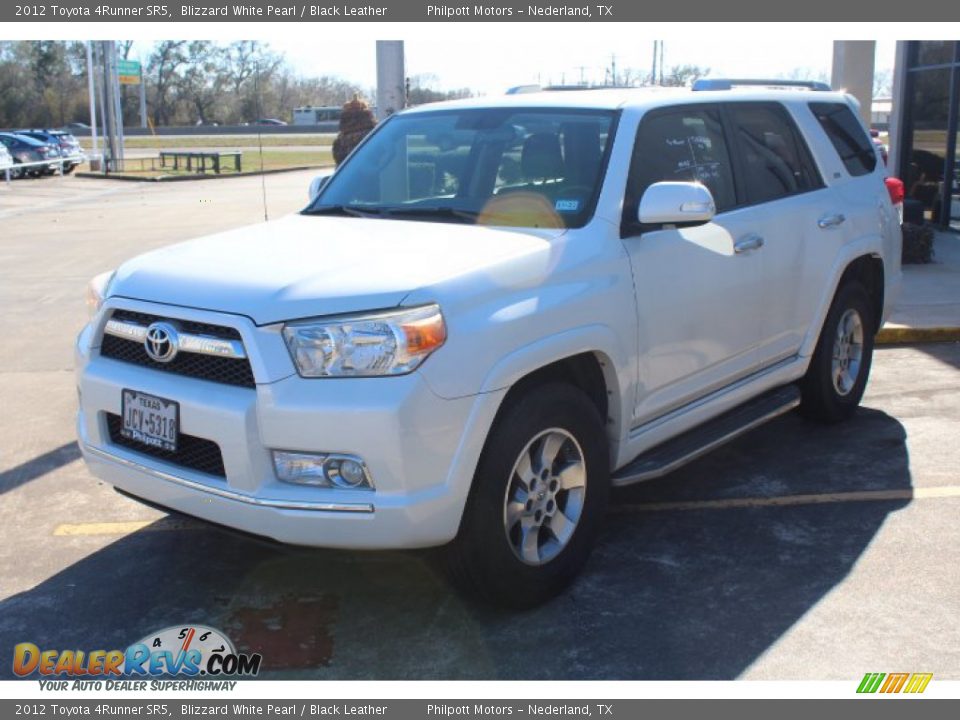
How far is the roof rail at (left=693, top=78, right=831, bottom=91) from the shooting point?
5.40 metres

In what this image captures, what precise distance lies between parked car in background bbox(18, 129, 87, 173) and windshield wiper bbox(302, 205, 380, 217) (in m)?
36.4

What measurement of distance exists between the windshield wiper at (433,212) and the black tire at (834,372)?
247 centimetres

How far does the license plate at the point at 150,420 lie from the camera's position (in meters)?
3.71

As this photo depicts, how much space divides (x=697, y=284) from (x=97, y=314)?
255 cm

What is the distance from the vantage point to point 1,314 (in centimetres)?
1019

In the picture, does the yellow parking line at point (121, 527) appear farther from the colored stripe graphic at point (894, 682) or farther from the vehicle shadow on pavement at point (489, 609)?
the colored stripe graphic at point (894, 682)

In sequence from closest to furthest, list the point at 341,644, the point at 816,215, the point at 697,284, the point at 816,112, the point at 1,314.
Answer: the point at 341,644, the point at 697,284, the point at 816,215, the point at 816,112, the point at 1,314

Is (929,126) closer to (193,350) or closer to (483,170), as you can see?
(483,170)

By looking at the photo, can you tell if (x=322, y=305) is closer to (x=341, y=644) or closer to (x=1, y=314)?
(x=341, y=644)

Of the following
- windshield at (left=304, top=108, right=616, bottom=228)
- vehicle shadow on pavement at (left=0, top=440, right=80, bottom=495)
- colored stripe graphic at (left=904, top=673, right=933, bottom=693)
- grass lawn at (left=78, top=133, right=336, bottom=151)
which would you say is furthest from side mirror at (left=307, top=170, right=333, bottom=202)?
grass lawn at (left=78, top=133, right=336, bottom=151)

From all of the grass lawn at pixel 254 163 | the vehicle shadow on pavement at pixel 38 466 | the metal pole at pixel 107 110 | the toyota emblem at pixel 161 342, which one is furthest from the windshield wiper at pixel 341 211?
the metal pole at pixel 107 110

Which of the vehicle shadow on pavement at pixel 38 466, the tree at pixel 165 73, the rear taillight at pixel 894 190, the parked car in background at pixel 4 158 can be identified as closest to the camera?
the vehicle shadow on pavement at pixel 38 466
